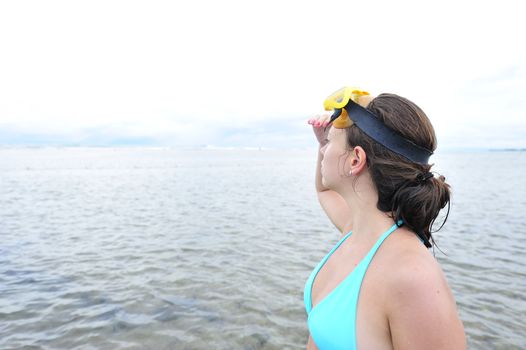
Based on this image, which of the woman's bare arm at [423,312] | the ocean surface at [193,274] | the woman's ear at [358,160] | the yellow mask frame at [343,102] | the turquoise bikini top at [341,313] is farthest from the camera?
the ocean surface at [193,274]

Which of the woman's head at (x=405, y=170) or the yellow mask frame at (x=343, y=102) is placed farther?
the yellow mask frame at (x=343, y=102)

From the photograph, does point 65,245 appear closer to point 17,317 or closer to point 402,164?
point 17,317

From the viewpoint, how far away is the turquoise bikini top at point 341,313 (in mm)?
1847

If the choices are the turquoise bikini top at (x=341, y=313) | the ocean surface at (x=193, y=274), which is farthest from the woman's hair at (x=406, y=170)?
the ocean surface at (x=193, y=274)

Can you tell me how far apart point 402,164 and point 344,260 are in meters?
0.72

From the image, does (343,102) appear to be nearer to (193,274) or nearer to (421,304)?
(421,304)

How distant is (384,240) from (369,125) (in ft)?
2.01

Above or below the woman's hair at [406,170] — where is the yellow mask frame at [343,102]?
above

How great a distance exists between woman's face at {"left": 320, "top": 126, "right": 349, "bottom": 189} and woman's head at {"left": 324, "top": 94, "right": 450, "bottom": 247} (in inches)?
5.8

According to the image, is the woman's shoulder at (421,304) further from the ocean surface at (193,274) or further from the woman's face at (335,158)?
the ocean surface at (193,274)

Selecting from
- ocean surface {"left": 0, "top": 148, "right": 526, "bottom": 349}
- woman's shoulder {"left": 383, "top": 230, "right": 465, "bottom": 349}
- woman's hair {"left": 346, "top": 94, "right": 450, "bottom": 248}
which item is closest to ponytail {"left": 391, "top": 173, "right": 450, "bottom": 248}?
woman's hair {"left": 346, "top": 94, "right": 450, "bottom": 248}

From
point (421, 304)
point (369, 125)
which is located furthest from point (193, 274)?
point (421, 304)

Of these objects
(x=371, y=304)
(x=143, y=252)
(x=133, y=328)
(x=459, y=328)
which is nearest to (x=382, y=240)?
(x=371, y=304)

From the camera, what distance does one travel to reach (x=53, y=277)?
10352mm
